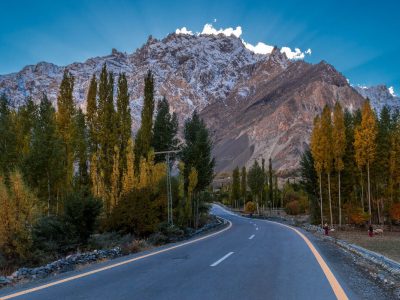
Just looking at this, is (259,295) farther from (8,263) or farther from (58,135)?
(58,135)

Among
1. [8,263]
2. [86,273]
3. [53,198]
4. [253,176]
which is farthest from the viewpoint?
[253,176]

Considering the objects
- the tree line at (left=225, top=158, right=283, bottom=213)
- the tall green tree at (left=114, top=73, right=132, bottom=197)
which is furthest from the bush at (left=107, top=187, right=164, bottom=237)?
the tree line at (left=225, top=158, right=283, bottom=213)

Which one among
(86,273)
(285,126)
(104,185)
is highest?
(285,126)

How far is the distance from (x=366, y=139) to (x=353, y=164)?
3850 millimetres

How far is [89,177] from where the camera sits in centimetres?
3189

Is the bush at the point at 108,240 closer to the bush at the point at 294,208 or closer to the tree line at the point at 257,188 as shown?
the tree line at the point at 257,188

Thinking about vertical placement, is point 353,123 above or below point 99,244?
above

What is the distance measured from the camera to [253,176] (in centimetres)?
7406

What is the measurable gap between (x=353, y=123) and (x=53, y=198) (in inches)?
1256

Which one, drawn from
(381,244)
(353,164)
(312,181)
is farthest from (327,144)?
(381,244)

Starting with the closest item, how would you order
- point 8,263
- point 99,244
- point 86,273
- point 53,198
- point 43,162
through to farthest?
1. point 86,273
2. point 8,263
3. point 99,244
4. point 43,162
5. point 53,198

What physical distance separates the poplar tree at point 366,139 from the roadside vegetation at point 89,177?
586 inches

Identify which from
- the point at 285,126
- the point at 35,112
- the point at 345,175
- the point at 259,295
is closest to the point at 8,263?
the point at 259,295

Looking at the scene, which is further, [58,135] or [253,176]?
[253,176]
